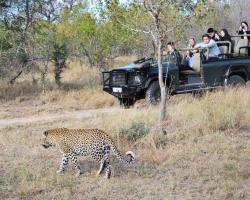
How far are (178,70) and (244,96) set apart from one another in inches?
83.1

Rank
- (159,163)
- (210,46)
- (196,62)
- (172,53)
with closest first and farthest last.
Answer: (159,163), (172,53), (196,62), (210,46)

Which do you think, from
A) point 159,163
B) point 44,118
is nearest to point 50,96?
point 44,118

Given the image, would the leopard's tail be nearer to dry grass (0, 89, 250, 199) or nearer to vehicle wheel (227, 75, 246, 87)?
dry grass (0, 89, 250, 199)

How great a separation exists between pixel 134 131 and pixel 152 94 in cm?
440

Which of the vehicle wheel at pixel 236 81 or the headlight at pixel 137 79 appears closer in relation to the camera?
the headlight at pixel 137 79

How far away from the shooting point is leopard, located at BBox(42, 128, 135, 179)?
23.3ft

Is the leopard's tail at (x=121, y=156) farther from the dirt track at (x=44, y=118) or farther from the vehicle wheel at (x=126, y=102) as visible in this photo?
the vehicle wheel at (x=126, y=102)

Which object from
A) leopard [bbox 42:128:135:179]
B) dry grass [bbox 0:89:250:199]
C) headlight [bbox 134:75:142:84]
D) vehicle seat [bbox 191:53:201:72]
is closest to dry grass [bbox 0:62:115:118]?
headlight [bbox 134:75:142:84]

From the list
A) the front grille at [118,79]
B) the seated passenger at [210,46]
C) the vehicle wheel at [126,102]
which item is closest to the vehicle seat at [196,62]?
the seated passenger at [210,46]

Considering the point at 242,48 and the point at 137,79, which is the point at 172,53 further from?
the point at 242,48

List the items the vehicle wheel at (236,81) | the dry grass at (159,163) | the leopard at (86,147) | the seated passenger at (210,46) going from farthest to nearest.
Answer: the vehicle wheel at (236,81) → the seated passenger at (210,46) → the leopard at (86,147) → the dry grass at (159,163)

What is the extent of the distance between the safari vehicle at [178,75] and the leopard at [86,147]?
5590 millimetres

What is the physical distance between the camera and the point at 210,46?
14164mm

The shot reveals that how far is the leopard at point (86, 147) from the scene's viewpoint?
7.10 metres
